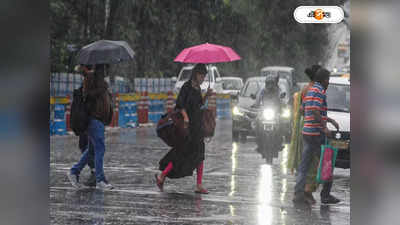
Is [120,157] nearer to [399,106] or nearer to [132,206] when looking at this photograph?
[132,206]

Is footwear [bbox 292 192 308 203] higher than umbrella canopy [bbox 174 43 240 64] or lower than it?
lower

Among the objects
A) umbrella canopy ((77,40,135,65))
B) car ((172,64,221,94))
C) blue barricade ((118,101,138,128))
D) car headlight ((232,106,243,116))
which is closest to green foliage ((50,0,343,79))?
car ((172,64,221,94))

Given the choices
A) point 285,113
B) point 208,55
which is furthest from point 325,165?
point 285,113

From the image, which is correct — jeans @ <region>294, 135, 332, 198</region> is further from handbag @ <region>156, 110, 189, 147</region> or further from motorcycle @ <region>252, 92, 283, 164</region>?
motorcycle @ <region>252, 92, 283, 164</region>

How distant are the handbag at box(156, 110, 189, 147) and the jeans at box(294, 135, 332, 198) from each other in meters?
1.81

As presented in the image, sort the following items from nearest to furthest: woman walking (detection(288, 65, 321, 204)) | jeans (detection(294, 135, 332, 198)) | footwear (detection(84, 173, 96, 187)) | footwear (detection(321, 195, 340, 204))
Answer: jeans (detection(294, 135, 332, 198)), footwear (detection(321, 195, 340, 204)), woman walking (detection(288, 65, 321, 204)), footwear (detection(84, 173, 96, 187))

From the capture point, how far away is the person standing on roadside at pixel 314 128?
10.4 m

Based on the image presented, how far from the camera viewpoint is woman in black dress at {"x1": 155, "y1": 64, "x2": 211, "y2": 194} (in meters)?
11.5

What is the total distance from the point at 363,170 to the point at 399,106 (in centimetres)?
35

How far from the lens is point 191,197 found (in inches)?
433

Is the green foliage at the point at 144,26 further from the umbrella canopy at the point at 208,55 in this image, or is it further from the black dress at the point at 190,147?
the black dress at the point at 190,147

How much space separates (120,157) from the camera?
17.2 m

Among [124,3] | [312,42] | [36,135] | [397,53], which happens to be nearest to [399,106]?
[397,53]

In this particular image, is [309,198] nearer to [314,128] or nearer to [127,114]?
[314,128]
